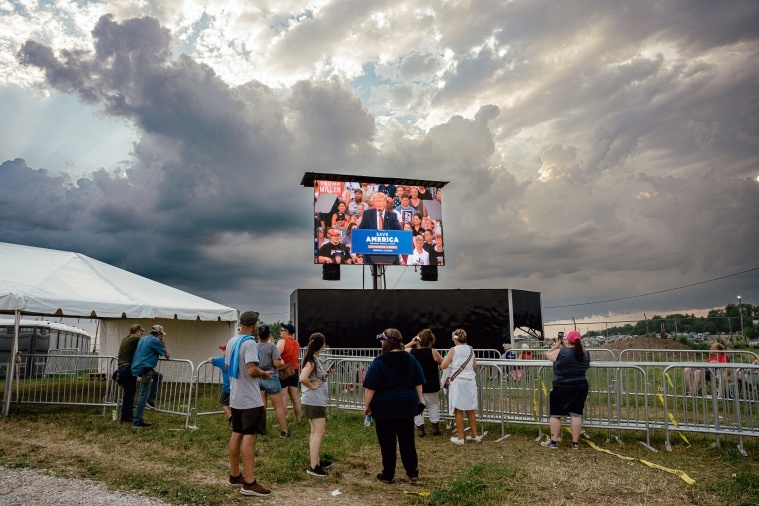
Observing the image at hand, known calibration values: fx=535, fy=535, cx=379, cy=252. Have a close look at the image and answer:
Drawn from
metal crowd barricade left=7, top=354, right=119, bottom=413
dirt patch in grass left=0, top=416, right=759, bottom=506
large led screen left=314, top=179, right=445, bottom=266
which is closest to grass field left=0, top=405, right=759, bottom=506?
dirt patch in grass left=0, top=416, right=759, bottom=506

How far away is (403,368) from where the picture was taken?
20.1ft

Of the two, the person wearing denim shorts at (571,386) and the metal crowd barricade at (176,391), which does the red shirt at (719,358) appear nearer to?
the person wearing denim shorts at (571,386)

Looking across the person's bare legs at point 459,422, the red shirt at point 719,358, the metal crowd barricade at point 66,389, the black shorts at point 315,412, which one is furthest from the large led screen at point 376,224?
the black shorts at point 315,412

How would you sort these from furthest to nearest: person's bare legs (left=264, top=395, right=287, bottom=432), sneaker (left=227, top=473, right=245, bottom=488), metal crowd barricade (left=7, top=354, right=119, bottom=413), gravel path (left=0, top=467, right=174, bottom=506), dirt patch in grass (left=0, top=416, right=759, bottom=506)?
1. metal crowd barricade (left=7, top=354, right=119, bottom=413)
2. person's bare legs (left=264, top=395, right=287, bottom=432)
3. sneaker (left=227, top=473, right=245, bottom=488)
4. dirt patch in grass (left=0, top=416, right=759, bottom=506)
5. gravel path (left=0, top=467, right=174, bottom=506)

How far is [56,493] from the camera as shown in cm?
554

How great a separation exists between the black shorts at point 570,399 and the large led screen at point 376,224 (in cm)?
1520

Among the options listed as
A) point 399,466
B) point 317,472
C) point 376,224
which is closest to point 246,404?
point 317,472

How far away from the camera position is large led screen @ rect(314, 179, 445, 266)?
22484 millimetres

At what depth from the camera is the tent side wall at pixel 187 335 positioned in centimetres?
1777

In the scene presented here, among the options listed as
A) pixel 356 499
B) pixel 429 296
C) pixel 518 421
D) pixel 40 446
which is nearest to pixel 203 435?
pixel 40 446

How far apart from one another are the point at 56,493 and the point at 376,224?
59.4 ft

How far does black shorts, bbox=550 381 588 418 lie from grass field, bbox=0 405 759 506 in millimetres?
554

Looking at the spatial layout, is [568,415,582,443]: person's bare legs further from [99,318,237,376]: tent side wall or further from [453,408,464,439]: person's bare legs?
[99,318,237,376]: tent side wall

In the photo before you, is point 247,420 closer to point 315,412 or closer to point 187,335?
point 315,412
